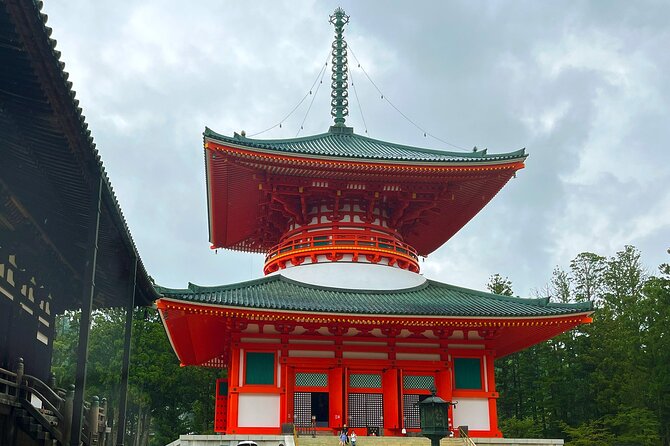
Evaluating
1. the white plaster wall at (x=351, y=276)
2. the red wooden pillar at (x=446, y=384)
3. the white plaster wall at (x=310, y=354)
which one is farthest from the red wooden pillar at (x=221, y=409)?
the red wooden pillar at (x=446, y=384)

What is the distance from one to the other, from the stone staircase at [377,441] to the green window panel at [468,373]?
2.51 meters

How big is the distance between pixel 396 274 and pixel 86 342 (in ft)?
56.7

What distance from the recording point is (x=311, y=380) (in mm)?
22828

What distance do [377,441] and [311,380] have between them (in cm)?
340

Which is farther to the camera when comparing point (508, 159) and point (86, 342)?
point (508, 159)

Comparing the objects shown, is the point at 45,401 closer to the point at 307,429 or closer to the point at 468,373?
the point at 307,429

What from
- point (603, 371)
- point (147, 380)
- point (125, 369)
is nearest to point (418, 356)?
point (125, 369)

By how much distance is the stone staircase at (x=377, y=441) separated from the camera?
20297mm

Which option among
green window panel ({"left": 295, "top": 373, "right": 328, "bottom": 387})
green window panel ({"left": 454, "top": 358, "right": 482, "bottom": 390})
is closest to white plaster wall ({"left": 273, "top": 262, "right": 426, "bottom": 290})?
green window panel ({"left": 295, "top": 373, "right": 328, "bottom": 387})

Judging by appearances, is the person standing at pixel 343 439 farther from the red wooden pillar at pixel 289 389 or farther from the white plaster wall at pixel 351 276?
the white plaster wall at pixel 351 276

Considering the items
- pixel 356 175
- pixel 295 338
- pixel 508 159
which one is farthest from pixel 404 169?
pixel 295 338

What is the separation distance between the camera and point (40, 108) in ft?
28.1

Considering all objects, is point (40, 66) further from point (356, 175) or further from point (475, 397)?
point (475, 397)

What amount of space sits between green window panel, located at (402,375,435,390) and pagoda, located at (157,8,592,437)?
35mm
